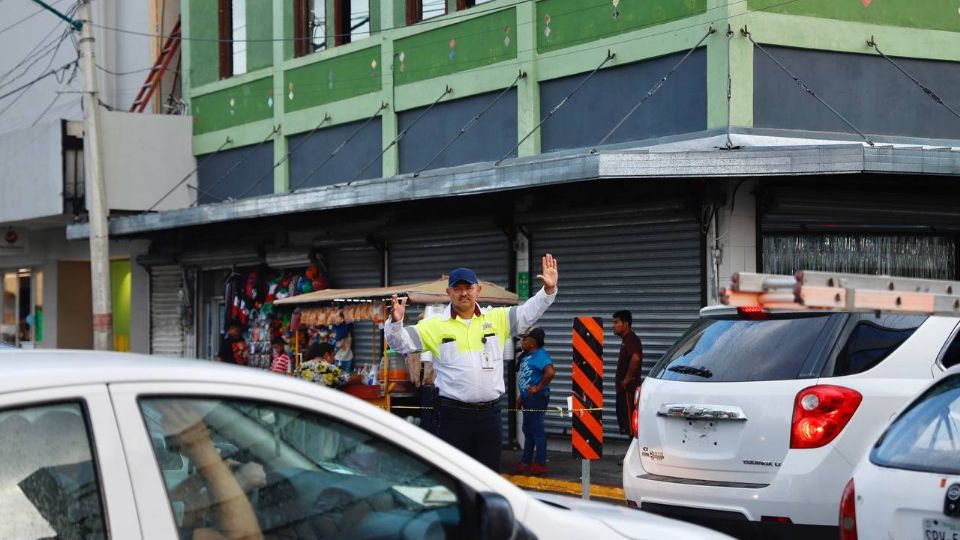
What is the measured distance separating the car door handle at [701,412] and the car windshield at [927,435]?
1.80 m

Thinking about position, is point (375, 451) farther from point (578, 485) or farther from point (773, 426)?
point (578, 485)

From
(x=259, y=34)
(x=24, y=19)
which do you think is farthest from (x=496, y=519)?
(x=24, y=19)

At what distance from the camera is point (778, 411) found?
7.57 meters

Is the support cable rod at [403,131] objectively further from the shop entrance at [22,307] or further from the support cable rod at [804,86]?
the shop entrance at [22,307]

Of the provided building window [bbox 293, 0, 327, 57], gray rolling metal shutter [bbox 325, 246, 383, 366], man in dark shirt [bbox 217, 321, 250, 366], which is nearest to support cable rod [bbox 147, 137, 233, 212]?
building window [bbox 293, 0, 327, 57]

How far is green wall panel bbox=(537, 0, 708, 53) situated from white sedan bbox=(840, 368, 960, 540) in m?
10.8

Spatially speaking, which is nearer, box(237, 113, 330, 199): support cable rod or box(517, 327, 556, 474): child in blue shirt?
box(517, 327, 556, 474): child in blue shirt

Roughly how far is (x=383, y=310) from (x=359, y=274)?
16.3 ft

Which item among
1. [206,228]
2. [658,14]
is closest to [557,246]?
[658,14]

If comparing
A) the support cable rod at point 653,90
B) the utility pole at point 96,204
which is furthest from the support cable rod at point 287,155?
the support cable rod at point 653,90

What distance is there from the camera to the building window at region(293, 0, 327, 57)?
22.9 m

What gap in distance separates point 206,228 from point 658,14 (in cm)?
1137

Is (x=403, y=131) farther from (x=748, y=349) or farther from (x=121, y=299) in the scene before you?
(x=748, y=349)

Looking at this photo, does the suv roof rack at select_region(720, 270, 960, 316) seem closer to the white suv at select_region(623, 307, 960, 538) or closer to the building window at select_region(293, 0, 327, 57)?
the white suv at select_region(623, 307, 960, 538)
